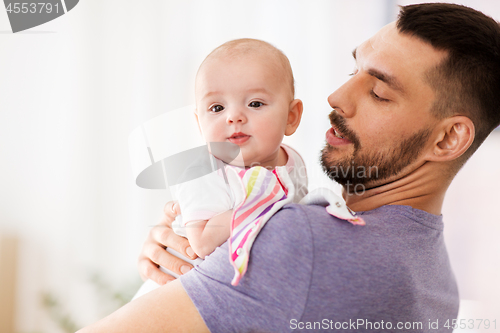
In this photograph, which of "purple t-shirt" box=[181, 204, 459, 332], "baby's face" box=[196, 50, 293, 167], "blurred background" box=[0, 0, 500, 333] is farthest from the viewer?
"blurred background" box=[0, 0, 500, 333]

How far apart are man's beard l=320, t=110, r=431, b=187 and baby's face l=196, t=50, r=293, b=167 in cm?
21

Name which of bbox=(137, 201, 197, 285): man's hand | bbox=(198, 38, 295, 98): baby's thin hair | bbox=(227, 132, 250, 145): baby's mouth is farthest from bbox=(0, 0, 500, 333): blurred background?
bbox=(227, 132, 250, 145): baby's mouth

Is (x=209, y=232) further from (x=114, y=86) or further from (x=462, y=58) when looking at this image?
(x=114, y=86)

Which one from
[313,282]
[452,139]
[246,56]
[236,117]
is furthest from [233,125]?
[452,139]

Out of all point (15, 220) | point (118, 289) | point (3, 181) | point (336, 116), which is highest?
point (336, 116)

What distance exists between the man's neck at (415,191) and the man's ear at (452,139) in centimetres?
4

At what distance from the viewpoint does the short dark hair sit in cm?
112

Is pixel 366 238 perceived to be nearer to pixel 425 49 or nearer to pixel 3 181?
pixel 425 49

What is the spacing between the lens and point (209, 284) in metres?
0.86

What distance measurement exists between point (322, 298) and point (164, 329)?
350mm

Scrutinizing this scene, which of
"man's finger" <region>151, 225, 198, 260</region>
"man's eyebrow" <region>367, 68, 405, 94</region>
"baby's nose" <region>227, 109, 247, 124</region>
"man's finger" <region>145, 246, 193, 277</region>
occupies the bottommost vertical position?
"man's finger" <region>145, 246, 193, 277</region>

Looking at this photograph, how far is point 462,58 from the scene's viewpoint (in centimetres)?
112

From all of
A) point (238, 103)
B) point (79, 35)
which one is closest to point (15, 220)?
point (79, 35)

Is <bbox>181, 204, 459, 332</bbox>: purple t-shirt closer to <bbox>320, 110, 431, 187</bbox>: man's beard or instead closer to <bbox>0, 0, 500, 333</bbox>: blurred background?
<bbox>320, 110, 431, 187</bbox>: man's beard
